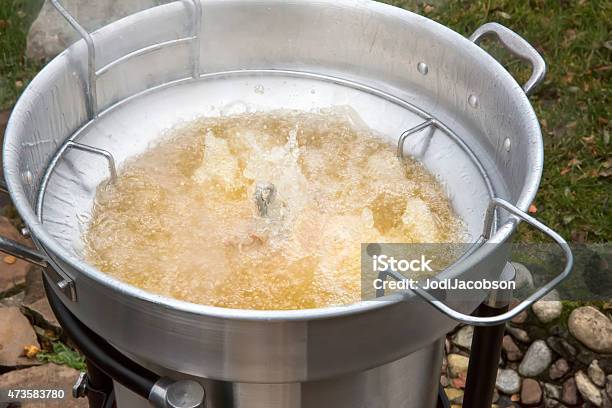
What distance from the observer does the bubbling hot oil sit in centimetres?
169

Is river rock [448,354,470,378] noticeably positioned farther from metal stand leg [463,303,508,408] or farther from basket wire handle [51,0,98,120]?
basket wire handle [51,0,98,120]

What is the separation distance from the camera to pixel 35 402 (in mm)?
2787

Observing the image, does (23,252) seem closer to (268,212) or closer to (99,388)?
(268,212)

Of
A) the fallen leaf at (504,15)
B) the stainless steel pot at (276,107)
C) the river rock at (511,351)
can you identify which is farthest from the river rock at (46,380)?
the fallen leaf at (504,15)

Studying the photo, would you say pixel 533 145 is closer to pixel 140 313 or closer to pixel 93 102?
pixel 140 313

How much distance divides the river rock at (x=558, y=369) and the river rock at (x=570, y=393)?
0.10ft

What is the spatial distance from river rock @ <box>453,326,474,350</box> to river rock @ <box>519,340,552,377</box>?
0.67 ft

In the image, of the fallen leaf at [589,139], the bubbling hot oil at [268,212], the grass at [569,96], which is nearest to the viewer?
the bubbling hot oil at [268,212]

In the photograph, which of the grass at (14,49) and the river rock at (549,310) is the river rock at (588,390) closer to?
the river rock at (549,310)

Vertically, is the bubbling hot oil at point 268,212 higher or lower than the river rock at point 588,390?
higher

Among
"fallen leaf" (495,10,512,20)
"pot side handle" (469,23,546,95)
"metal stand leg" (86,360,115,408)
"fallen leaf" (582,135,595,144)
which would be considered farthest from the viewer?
"fallen leaf" (495,10,512,20)

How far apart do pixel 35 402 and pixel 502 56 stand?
264 centimetres

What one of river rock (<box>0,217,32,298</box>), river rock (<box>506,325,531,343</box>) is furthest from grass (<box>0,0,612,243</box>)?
river rock (<box>0,217,32,298</box>)

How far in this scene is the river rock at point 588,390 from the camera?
279cm
